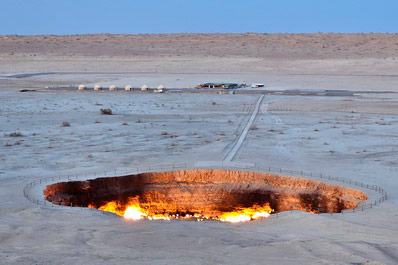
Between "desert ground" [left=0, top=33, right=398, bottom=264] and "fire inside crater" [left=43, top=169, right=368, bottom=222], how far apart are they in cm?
65

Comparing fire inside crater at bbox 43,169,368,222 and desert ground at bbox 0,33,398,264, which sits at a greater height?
desert ground at bbox 0,33,398,264

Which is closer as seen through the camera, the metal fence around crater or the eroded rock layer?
the metal fence around crater

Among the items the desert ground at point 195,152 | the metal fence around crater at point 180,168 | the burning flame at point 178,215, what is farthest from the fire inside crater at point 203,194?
the desert ground at point 195,152

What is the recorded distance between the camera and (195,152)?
22.3m

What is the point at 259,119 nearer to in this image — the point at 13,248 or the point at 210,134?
the point at 210,134

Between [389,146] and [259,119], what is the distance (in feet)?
31.6

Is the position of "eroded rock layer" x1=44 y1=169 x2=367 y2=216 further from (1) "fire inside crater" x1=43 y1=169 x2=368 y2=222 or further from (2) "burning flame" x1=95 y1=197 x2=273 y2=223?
(2) "burning flame" x1=95 y1=197 x2=273 y2=223

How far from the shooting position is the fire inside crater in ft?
55.9

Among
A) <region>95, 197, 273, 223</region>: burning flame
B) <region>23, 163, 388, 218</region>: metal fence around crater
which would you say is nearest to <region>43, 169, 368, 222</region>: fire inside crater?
<region>95, 197, 273, 223</region>: burning flame

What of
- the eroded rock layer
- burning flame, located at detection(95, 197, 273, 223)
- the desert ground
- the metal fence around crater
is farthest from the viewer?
burning flame, located at detection(95, 197, 273, 223)

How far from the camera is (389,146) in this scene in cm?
2377

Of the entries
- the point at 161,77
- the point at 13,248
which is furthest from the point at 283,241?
the point at 161,77

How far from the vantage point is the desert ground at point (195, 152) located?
10125 mm

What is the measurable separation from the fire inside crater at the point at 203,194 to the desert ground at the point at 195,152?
Answer: 65 cm
